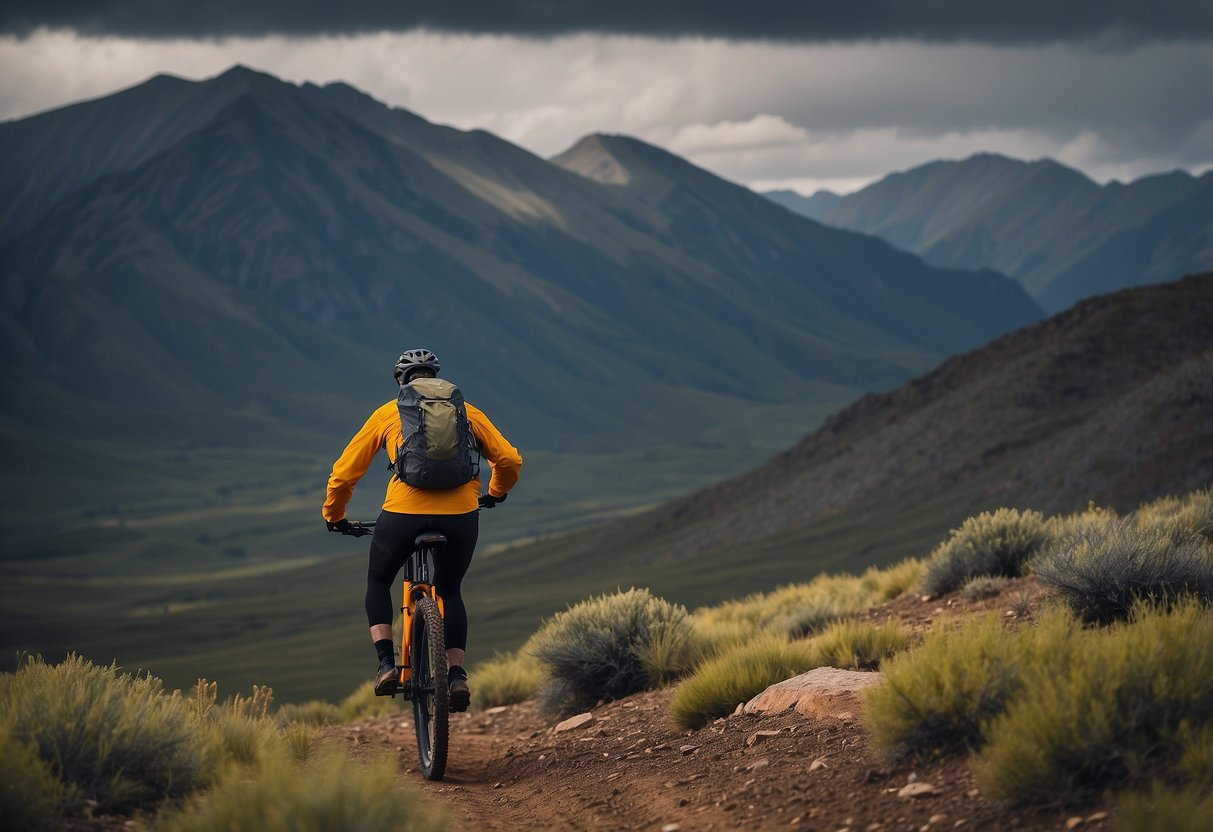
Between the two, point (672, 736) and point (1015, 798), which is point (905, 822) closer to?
point (1015, 798)

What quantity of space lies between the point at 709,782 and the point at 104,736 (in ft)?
10.5

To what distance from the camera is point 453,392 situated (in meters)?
7.70

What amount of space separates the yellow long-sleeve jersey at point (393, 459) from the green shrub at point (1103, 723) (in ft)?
10.8

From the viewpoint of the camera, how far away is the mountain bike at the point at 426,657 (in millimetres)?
7629

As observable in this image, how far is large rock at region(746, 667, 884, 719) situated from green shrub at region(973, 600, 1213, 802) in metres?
2.15

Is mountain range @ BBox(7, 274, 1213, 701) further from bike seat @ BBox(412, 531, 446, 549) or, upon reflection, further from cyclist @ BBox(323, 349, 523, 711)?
bike seat @ BBox(412, 531, 446, 549)

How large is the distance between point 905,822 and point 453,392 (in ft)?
11.7

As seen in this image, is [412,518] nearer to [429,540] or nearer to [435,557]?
[429,540]

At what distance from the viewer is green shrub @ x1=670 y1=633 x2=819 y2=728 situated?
880cm

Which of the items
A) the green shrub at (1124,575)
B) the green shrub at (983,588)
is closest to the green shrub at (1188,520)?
the green shrub at (983,588)

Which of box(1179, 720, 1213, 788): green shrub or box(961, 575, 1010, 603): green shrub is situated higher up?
box(961, 575, 1010, 603): green shrub

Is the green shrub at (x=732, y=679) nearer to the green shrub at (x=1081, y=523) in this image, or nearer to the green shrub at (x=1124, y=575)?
the green shrub at (x=1124, y=575)

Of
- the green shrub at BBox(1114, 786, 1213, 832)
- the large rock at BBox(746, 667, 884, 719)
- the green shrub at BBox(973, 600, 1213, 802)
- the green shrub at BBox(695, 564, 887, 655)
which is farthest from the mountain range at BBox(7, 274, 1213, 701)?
the green shrub at BBox(1114, 786, 1213, 832)

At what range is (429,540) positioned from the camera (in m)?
7.59
